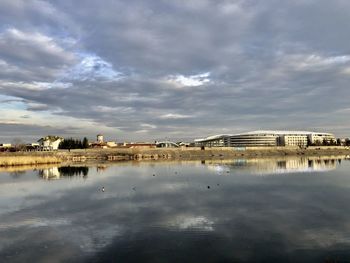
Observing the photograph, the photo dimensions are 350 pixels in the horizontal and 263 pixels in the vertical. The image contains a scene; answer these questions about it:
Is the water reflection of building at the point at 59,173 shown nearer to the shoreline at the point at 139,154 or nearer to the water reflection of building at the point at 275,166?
the water reflection of building at the point at 275,166

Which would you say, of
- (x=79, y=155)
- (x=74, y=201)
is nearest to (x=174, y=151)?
(x=79, y=155)

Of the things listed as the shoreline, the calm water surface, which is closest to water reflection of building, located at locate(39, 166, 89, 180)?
the calm water surface

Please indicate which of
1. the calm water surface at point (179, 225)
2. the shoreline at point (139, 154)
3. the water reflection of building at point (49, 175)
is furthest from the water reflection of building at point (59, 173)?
the shoreline at point (139, 154)

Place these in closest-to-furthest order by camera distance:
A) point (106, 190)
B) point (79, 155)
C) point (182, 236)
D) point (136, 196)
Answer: point (182, 236) < point (136, 196) < point (106, 190) < point (79, 155)

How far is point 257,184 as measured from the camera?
49.1 meters

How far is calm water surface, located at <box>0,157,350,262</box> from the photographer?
63.3ft

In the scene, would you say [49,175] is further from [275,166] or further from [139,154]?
[139,154]

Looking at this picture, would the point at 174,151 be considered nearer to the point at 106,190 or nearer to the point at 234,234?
the point at 106,190

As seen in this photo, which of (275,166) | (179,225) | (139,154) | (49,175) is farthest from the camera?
(139,154)

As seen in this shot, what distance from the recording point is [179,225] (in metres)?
25.6

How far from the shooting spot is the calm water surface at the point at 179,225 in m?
19.3

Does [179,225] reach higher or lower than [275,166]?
lower

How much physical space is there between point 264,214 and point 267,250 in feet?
31.9

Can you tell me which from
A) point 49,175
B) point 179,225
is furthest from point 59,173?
point 179,225
